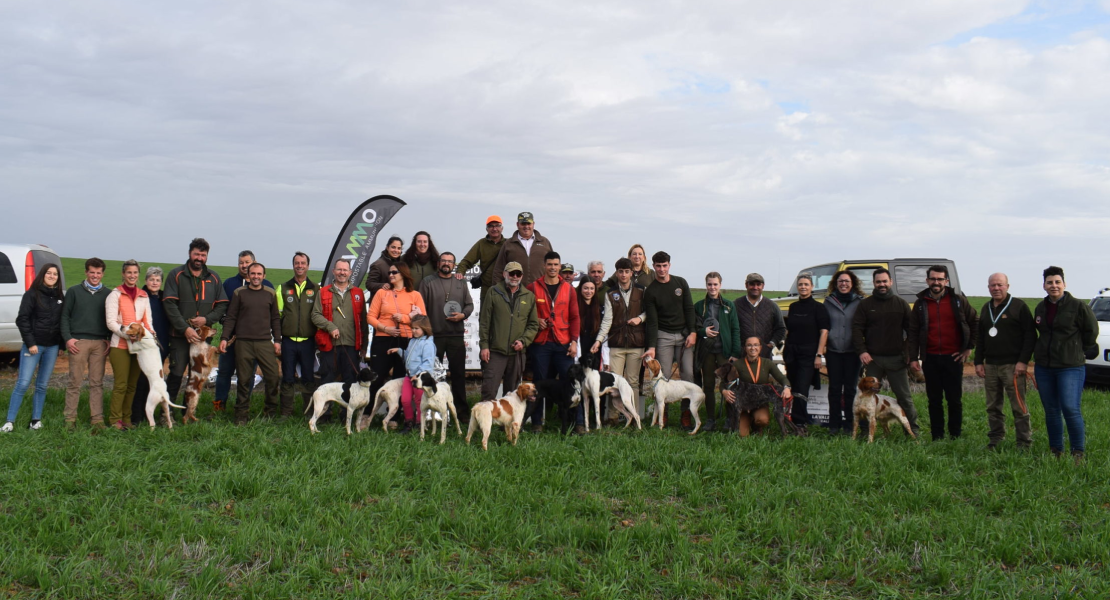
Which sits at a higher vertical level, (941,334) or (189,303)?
(189,303)

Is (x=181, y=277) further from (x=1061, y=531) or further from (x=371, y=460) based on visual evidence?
(x=1061, y=531)

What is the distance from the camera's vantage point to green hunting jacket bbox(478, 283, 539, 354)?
23.7 ft

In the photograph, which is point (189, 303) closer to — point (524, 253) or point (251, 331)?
point (251, 331)

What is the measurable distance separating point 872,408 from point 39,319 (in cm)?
810

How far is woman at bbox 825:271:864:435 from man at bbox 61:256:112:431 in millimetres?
7262

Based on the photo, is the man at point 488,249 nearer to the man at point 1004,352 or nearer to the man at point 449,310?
the man at point 449,310

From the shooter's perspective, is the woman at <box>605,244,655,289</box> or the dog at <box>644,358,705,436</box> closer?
the dog at <box>644,358,705,436</box>

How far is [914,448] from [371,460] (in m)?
4.80

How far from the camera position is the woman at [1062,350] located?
20.0 feet

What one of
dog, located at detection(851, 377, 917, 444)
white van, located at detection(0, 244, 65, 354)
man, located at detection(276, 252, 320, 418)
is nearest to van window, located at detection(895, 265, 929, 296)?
dog, located at detection(851, 377, 917, 444)

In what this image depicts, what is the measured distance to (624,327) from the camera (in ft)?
25.6

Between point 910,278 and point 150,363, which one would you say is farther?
point 910,278

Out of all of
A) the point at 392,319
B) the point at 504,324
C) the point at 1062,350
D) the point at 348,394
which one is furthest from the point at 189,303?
the point at 1062,350

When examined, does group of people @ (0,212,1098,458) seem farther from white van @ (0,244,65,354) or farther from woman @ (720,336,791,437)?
white van @ (0,244,65,354)
